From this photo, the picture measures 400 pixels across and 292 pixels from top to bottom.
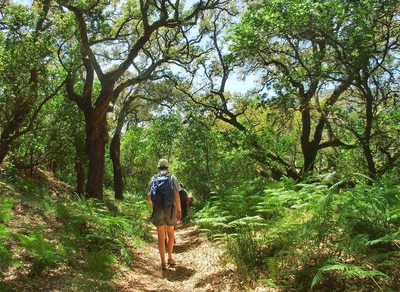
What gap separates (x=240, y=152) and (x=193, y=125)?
2.41 meters

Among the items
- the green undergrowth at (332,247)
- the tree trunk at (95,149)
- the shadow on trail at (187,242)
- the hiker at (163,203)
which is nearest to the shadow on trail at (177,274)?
the hiker at (163,203)

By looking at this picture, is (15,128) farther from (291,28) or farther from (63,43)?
(291,28)

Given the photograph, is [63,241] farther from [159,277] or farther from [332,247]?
[332,247]

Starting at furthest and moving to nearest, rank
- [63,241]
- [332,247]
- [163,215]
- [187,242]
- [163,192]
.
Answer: [187,242]
[163,215]
[163,192]
[63,241]
[332,247]

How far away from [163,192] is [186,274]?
A: 1423 mm

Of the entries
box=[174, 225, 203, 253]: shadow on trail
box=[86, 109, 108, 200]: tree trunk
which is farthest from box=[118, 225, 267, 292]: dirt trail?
box=[86, 109, 108, 200]: tree trunk

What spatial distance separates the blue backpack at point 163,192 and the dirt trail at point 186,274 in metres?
1.17

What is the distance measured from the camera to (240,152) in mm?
11758

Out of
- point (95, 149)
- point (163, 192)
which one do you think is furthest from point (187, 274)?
point (95, 149)

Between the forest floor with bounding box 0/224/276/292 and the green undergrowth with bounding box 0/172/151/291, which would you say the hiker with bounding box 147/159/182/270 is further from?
the green undergrowth with bounding box 0/172/151/291

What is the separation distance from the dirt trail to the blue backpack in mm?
1170

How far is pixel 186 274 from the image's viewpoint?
5441mm

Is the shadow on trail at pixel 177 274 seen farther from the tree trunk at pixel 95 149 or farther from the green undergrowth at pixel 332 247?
the tree trunk at pixel 95 149

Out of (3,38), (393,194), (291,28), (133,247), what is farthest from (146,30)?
(393,194)
